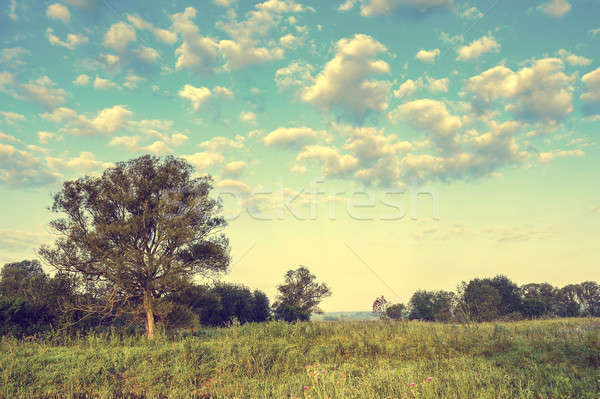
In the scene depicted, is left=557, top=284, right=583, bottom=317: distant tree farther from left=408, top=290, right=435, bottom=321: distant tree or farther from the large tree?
the large tree

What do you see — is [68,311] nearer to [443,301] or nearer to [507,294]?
[443,301]

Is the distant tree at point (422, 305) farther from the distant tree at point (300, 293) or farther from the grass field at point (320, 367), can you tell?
the grass field at point (320, 367)

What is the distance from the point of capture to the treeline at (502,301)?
7244 centimetres

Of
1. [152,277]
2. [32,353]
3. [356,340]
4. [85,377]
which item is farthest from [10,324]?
[356,340]

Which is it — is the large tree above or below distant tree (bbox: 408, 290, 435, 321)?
above

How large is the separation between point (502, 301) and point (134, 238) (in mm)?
84818

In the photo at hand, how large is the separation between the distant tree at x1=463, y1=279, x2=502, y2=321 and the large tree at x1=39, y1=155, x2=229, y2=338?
196 feet

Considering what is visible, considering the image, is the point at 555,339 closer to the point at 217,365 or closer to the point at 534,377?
the point at 534,377

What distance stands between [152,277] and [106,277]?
333cm

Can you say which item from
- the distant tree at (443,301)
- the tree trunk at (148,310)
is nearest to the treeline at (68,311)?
the tree trunk at (148,310)

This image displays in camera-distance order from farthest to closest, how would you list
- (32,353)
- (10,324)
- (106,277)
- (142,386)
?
(10,324)
(106,277)
(32,353)
(142,386)

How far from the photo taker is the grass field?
9.54 m

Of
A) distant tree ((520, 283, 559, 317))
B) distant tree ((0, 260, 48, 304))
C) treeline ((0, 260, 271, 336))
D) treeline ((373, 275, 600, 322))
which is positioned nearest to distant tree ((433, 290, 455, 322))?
treeline ((373, 275, 600, 322))

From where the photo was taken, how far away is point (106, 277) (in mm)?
25656
